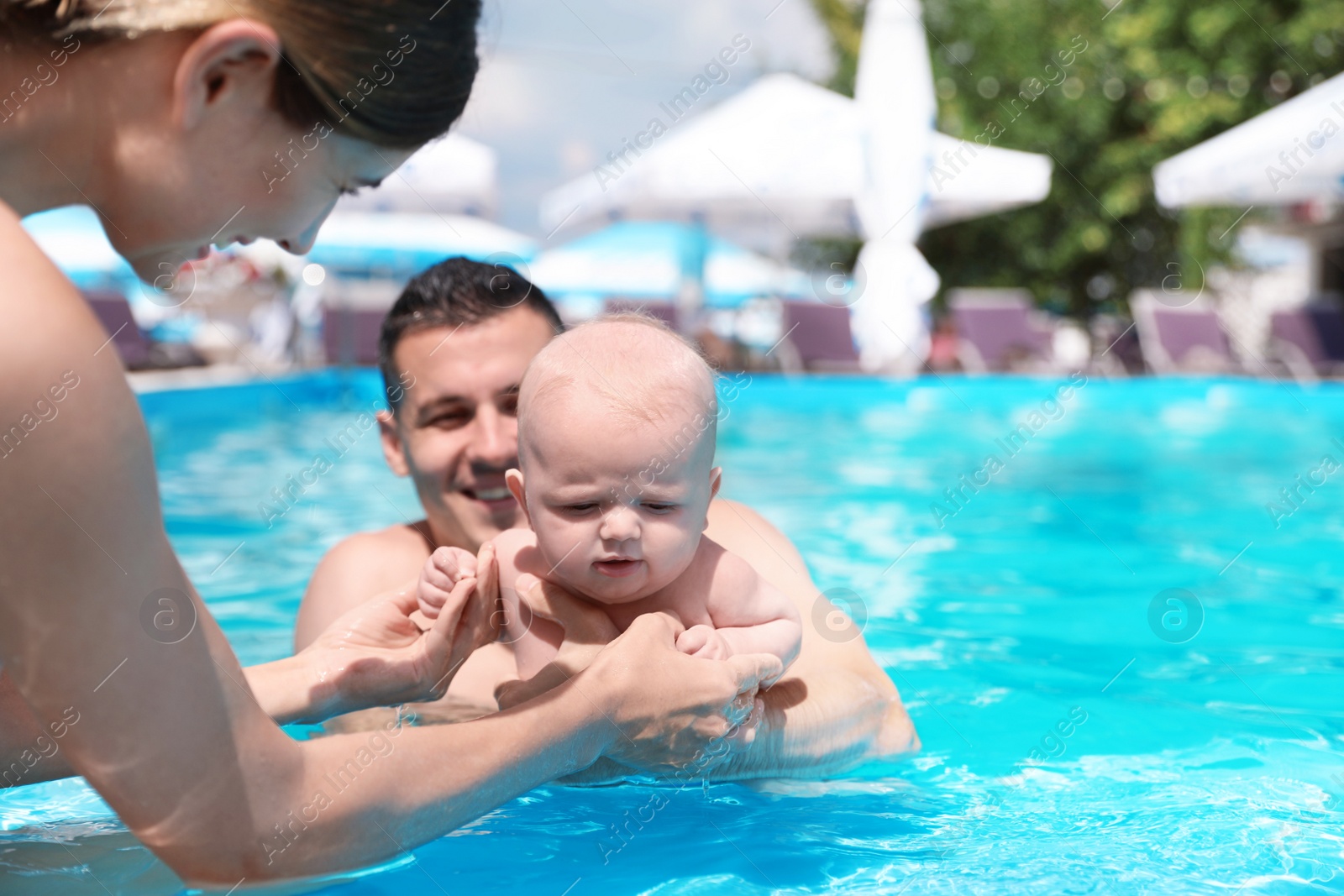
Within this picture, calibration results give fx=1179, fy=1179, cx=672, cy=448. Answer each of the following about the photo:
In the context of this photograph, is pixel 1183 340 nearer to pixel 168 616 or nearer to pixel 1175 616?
pixel 1175 616

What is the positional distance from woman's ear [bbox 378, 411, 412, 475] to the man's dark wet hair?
1.8 inches

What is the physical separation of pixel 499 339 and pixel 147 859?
1444mm

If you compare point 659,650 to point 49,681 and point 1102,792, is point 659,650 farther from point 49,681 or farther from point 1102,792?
point 1102,792

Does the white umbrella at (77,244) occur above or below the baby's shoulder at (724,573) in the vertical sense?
above

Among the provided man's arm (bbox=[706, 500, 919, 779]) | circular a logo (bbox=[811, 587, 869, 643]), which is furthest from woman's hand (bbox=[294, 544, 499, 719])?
circular a logo (bbox=[811, 587, 869, 643])

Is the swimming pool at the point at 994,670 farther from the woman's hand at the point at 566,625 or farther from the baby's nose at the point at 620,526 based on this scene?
the baby's nose at the point at 620,526

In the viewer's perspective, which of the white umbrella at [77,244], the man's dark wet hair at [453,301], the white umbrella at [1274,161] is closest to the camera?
the man's dark wet hair at [453,301]

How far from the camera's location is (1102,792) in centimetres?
266

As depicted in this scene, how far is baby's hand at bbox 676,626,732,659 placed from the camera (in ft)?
6.92

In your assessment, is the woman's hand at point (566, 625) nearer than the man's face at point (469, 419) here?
Yes

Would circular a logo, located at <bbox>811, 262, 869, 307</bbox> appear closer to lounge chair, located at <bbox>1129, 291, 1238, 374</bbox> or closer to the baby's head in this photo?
lounge chair, located at <bbox>1129, 291, 1238, 374</bbox>

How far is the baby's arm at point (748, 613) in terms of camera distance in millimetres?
2301

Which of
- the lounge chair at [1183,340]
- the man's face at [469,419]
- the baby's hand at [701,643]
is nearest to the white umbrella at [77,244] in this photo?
the lounge chair at [1183,340]

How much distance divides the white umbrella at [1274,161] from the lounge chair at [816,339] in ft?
15.4
